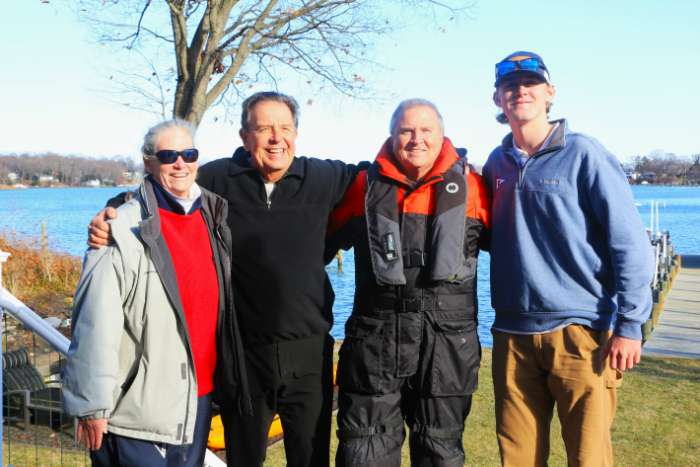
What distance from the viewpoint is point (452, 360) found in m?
3.32

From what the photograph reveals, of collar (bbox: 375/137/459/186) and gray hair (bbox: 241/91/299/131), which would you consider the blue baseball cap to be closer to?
collar (bbox: 375/137/459/186)

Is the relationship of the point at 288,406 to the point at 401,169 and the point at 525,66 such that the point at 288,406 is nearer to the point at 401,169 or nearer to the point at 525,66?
the point at 401,169

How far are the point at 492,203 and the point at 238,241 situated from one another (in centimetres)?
123

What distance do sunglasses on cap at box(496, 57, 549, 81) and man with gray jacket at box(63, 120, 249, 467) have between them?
57.5 inches

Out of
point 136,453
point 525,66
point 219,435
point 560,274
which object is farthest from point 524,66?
point 219,435

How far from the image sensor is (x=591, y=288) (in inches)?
127

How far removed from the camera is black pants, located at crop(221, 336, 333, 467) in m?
3.35

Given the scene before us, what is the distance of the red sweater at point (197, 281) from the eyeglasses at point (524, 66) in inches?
61.4

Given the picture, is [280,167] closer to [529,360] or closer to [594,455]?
[529,360]

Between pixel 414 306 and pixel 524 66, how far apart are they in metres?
1.22

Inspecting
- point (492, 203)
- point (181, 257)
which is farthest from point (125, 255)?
point (492, 203)

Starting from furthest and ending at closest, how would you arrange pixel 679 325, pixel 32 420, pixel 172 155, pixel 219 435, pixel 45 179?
pixel 45 179 → pixel 679 325 → pixel 32 420 → pixel 219 435 → pixel 172 155

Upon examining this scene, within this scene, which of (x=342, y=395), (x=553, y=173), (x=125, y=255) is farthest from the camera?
(x=342, y=395)

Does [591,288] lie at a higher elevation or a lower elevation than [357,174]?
lower
